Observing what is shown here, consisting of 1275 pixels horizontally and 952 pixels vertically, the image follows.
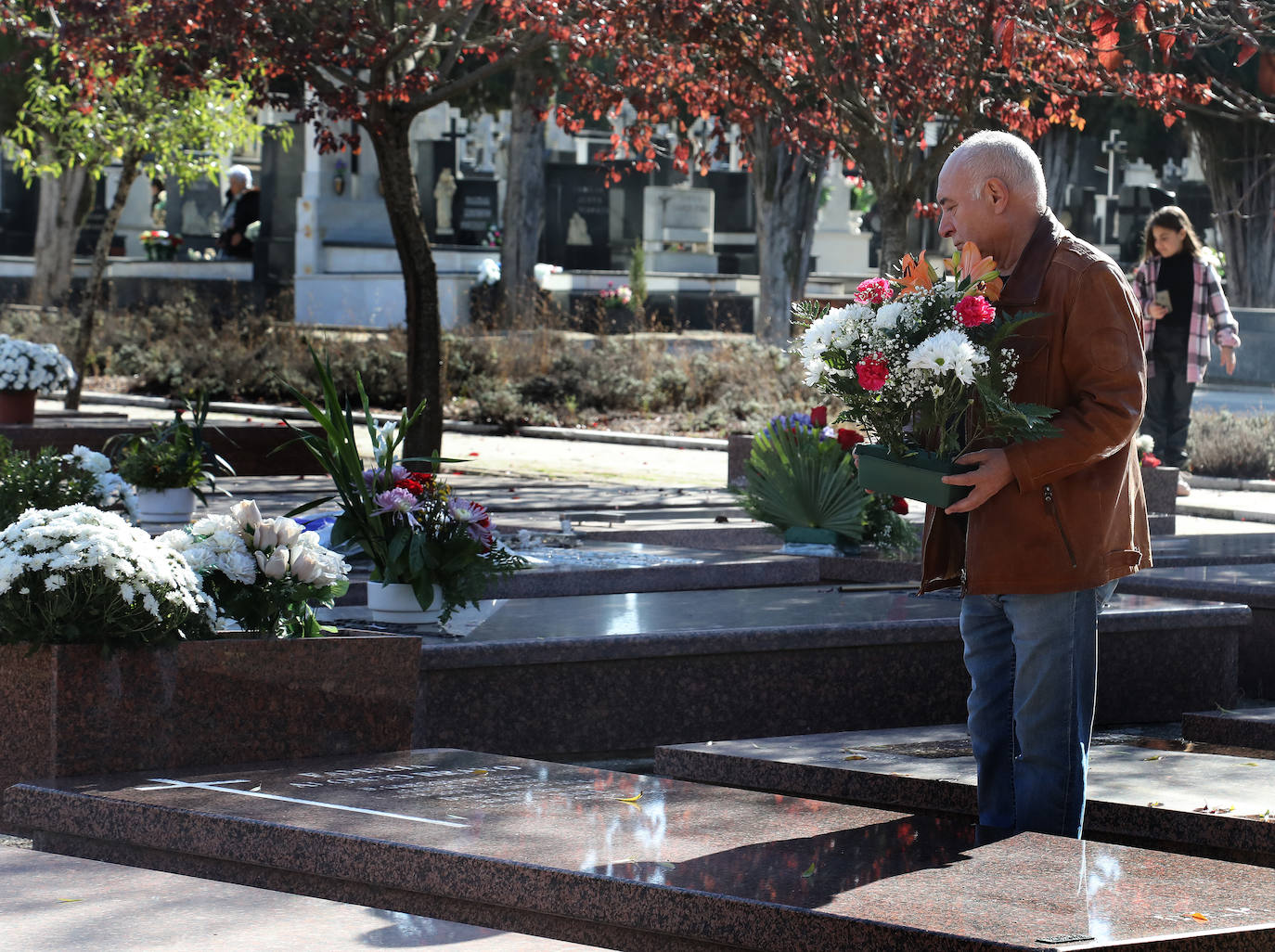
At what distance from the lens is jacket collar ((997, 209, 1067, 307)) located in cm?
410

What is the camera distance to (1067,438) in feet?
13.0

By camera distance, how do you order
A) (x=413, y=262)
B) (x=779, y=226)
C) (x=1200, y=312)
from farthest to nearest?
(x=779, y=226) < (x=1200, y=312) < (x=413, y=262)

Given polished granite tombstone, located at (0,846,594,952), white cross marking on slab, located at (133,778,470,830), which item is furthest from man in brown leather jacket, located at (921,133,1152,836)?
white cross marking on slab, located at (133,778,470,830)

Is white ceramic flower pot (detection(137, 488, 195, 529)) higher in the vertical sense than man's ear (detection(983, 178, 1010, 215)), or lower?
lower

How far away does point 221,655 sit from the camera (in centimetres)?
493

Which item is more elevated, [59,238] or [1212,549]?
[59,238]

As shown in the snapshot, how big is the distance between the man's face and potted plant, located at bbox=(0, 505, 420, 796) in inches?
78.9

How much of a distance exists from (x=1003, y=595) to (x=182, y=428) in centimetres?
669

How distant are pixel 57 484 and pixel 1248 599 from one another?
4950 mm

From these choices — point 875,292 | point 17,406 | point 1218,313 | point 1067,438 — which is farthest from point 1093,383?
point 17,406

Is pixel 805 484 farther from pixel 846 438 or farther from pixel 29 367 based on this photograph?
pixel 29 367

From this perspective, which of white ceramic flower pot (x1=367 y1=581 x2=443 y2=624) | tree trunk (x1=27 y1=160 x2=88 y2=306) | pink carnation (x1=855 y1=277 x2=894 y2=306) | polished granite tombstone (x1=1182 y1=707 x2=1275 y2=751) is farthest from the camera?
tree trunk (x1=27 y1=160 x2=88 y2=306)

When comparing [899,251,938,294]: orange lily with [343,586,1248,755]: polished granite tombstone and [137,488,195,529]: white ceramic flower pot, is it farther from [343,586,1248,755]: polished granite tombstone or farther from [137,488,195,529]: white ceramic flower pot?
[137,488,195,529]: white ceramic flower pot

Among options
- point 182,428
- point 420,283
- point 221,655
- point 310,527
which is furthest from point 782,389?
point 221,655
